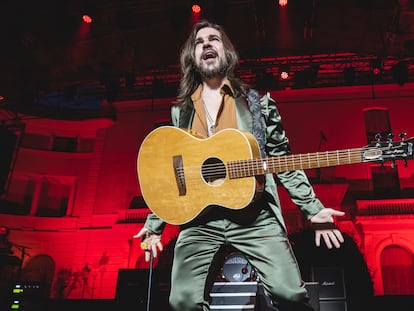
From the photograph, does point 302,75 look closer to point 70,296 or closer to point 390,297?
point 390,297

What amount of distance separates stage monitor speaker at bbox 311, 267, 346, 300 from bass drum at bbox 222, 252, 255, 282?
156cm

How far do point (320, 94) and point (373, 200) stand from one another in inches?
209

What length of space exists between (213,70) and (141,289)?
20.7ft

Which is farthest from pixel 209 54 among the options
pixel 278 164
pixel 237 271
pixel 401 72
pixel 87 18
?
pixel 401 72

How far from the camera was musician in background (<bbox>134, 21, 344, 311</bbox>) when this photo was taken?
2270mm

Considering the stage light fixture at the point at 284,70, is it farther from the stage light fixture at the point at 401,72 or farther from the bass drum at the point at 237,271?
the bass drum at the point at 237,271

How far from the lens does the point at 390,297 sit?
7.74 meters

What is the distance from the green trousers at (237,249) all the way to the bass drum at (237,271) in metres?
4.47

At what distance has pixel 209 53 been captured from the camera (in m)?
2.87

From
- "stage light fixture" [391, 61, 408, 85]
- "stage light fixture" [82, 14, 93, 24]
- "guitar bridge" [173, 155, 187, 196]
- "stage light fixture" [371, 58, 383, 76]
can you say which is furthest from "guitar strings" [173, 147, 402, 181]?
"stage light fixture" [371, 58, 383, 76]

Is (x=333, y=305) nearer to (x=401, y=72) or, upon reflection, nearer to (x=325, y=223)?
(x=325, y=223)

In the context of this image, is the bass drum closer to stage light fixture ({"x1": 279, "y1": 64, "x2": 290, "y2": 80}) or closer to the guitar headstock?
the guitar headstock

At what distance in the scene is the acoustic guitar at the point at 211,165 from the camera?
2.24m

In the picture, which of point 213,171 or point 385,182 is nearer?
point 213,171
